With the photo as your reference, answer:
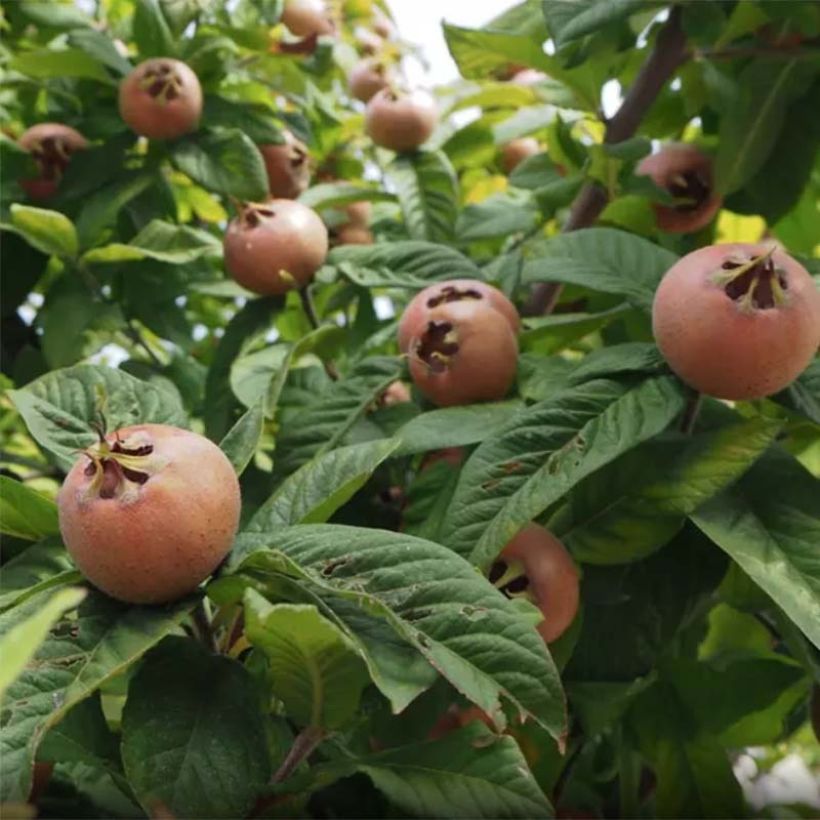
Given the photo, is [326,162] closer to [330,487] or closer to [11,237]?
[11,237]

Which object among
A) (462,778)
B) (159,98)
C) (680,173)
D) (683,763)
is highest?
(159,98)

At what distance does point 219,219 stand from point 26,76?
15.1 inches

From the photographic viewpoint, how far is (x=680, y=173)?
4.60 ft

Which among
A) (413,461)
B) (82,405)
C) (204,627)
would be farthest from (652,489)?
(82,405)

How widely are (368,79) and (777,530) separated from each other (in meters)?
1.18

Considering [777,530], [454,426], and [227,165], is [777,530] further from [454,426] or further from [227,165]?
[227,165]

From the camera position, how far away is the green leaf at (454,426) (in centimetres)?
98

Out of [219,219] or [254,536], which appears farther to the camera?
[219,219]

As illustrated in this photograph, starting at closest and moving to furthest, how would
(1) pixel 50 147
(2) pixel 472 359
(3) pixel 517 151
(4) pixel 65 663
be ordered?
1. (4) pixel 65 663
2. (2) pixel 472 359
3. (1) pixel 50 147
4. (3) pixel 517 151

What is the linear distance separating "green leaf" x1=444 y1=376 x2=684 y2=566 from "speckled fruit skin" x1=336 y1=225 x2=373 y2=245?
0.85 meters

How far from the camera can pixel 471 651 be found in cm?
73

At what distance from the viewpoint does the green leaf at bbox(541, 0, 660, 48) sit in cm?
110

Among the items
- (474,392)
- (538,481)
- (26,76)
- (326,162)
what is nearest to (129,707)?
(538,481)

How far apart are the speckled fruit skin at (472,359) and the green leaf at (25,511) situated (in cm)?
40
